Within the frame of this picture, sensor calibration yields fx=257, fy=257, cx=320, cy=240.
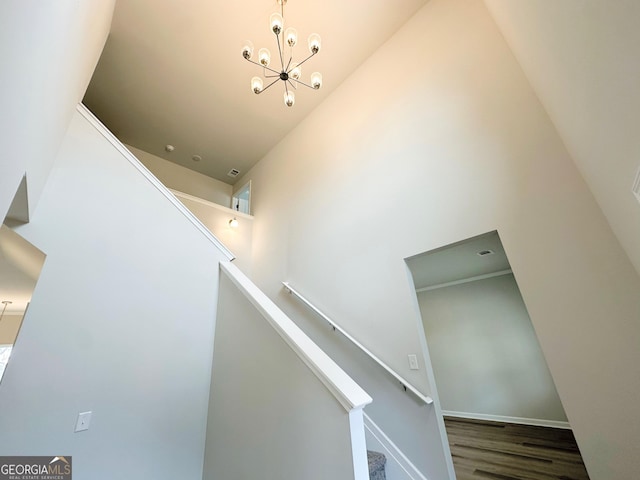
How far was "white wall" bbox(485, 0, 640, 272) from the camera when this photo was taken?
2.97 ft

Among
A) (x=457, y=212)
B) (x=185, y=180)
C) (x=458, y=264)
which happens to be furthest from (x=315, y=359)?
(x=185, y=180)

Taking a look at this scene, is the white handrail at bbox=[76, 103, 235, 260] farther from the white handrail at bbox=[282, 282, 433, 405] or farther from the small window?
the small window

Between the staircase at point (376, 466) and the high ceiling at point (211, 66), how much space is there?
4.45 meters

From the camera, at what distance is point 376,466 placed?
188 cm

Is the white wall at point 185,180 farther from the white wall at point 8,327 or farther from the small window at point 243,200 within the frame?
the white wall at point 8,327

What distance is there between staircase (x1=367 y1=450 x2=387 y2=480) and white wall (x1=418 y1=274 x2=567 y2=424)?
3.44 metres

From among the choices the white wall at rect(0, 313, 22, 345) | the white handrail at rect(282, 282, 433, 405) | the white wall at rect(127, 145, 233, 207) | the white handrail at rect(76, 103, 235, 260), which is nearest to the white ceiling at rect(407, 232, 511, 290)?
the white handrail at rect(282, 282, 433, 405)

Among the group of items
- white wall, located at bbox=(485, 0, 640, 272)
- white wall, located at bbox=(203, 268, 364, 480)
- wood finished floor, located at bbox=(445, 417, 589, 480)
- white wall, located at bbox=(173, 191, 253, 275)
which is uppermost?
white wall, located at bbox=(173, 191, 253, 275)

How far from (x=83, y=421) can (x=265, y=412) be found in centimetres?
124

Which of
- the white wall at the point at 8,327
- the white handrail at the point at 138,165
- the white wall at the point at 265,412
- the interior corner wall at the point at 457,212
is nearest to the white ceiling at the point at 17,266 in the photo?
the white handrail at the point at 138,165

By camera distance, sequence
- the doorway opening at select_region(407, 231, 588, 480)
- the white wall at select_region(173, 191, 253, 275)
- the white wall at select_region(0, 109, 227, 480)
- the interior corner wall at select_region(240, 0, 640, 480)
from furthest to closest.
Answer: the white wall at select_region(173, 191, 253, 275) < the doorway opening at select_region(407, 231, 588, 480) < the white wall at select_region(0, 109, 227, 480) < the interior corner wall at select_region(240, 0, 640, 480)

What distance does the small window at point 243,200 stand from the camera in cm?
565

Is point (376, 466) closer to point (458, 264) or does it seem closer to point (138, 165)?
point (458, 264)

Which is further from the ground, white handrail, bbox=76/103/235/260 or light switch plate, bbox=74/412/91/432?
white handrail, bbox=76/103/235/260
